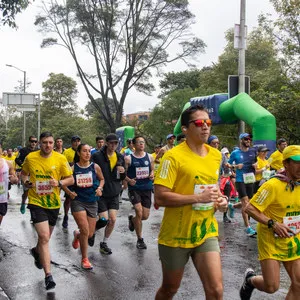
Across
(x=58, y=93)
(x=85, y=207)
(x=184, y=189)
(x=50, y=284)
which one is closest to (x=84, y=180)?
(x=85, y=207)

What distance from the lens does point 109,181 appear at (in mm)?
7734

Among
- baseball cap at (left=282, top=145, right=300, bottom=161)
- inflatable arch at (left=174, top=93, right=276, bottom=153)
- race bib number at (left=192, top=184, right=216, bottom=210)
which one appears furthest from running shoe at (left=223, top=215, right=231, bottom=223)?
race bib number at (left=192, top=184, right=216, bottom=210)

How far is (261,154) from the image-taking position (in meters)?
10.8

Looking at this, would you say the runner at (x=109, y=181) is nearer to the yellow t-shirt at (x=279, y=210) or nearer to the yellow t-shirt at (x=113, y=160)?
the yellow t-shirt at (x=113, y=160)

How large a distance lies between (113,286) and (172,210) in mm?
2243

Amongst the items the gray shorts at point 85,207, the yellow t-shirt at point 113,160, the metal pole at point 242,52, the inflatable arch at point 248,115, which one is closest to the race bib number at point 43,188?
the gray shorts at point 85,207

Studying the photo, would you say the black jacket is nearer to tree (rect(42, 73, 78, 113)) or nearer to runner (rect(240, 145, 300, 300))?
runner (rect(240, 145, 300, 300))

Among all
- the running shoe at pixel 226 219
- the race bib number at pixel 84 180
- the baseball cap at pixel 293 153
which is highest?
the baseball cap at pixel 293 153

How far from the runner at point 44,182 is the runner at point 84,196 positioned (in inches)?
16.5

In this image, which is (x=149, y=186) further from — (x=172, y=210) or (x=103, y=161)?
(x=172, y=210)

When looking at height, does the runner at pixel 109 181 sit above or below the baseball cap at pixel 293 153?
below

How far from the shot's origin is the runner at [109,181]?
7660mm

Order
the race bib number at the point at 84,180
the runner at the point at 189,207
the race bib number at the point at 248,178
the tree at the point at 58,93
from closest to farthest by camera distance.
Result: 1. the runner at the point at 189,207
2. the race bib number at the point at 84,180
3. the race bib number at the point at 248,178
4. the tree at the point at 58,93

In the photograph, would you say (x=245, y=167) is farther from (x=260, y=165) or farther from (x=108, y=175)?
(x=108, y=175)
